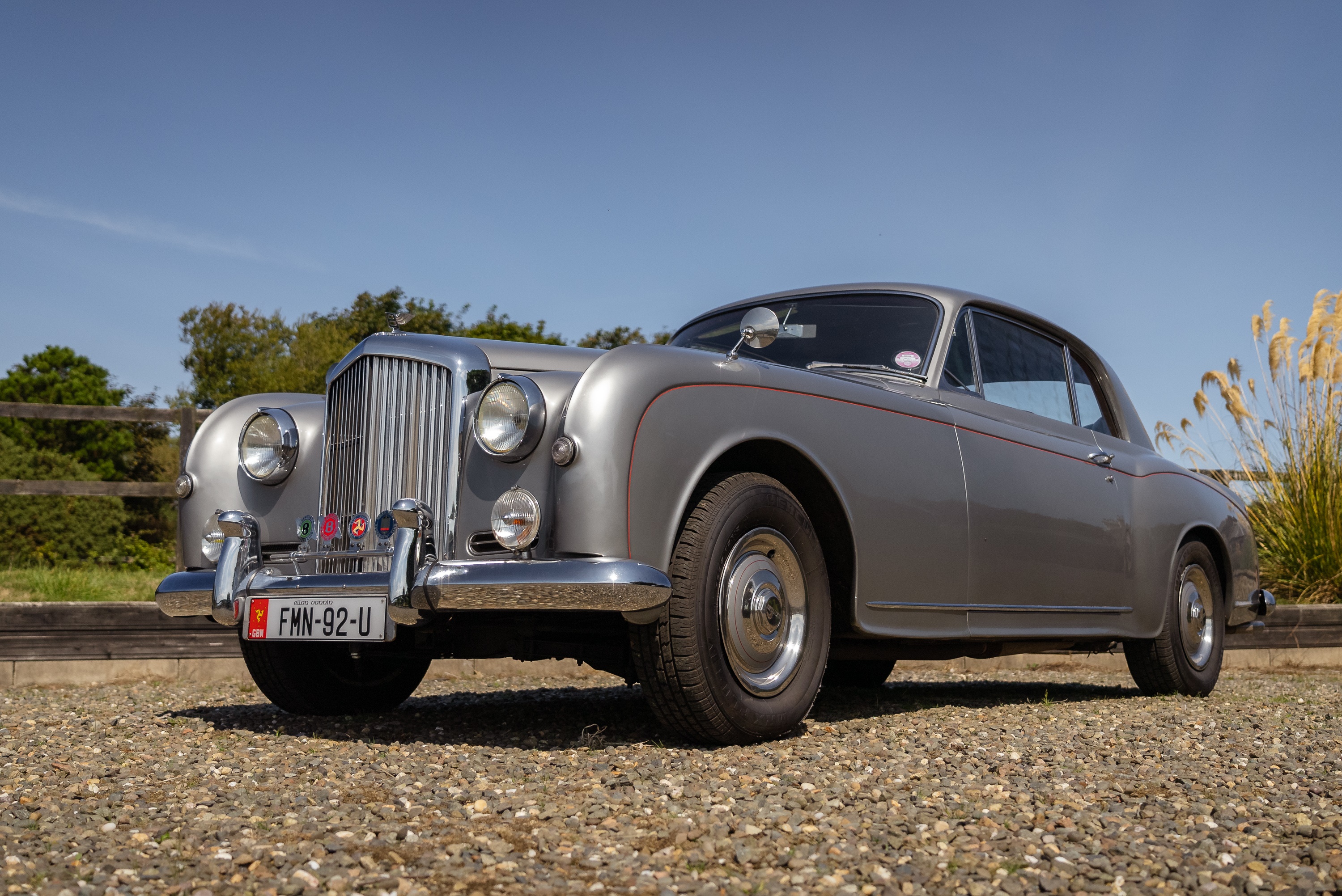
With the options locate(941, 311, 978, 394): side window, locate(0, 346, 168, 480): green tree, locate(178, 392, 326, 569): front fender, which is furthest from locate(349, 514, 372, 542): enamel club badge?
locate(0, 346, 168, 480): green tree

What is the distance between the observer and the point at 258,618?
3.34 metres

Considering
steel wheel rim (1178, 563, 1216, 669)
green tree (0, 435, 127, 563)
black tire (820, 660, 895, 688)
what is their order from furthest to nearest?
green tree (0, 435, 127, 563) < black tire (820, 660, 895, 688) < steel wheel rim (1178, 563, 1216, 669)

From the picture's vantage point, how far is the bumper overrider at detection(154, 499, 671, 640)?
2707 mm

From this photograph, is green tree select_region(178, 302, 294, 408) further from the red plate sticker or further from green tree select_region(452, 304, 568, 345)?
the red plate sticker

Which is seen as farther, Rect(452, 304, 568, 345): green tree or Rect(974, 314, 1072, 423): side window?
Rect(452, 304, 568, 345): green tree

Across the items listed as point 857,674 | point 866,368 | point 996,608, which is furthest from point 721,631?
point 857,674

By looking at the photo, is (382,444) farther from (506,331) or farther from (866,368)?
(506,331)

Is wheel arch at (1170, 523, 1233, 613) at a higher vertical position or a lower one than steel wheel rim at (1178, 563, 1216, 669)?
higher

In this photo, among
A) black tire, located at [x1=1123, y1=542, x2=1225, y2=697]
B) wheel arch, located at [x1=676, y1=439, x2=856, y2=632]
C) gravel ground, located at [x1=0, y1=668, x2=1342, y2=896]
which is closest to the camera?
gravel ground, located at [x1=0, y1=668, x2=1342, y2=896]

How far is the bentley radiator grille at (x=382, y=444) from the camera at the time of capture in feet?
10.7

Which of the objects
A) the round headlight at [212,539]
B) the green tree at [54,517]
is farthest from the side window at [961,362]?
the green tree at [54,517]

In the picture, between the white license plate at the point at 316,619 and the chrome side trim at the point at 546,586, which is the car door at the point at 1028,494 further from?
the white license plate at the point at 316,619

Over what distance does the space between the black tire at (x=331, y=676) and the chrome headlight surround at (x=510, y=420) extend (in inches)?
40.2

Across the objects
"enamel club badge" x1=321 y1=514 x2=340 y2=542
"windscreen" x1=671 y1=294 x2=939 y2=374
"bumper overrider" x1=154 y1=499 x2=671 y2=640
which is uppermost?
"windscreen" x1=671 y1=294 x2=939 y2=374
